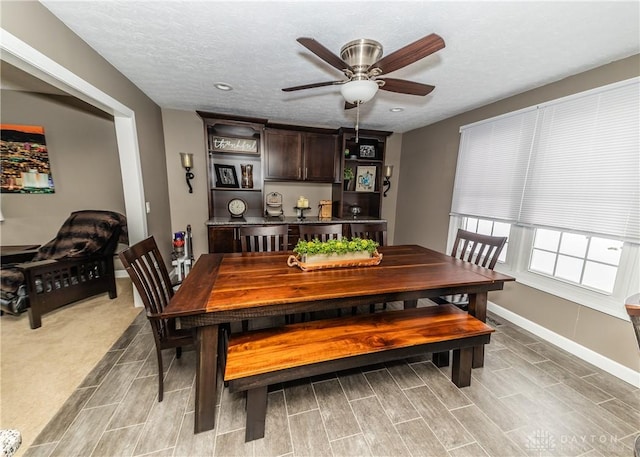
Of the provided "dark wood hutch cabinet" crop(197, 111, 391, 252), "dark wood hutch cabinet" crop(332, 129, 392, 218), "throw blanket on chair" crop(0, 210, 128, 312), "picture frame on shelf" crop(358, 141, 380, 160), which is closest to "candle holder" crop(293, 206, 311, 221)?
"dark wood hutch cabinet" crop(197, 111, 391, 252)

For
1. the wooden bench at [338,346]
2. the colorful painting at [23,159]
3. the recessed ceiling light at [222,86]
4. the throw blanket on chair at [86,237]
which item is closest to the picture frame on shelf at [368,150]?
the recessed ceiling light at [222,86]

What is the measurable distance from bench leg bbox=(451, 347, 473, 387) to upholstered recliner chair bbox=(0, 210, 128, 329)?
376 cm

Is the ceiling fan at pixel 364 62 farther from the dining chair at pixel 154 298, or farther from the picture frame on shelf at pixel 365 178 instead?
the picture frame on shelf at pixel 365 178

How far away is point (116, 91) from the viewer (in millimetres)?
2203

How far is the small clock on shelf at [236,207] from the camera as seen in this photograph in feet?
12.2

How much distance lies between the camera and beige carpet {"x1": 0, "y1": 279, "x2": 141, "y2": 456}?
151cm

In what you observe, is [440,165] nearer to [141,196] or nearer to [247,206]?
[247,206]

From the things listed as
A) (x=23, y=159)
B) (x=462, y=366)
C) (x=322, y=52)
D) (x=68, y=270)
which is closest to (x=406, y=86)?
(x=322, y=52)

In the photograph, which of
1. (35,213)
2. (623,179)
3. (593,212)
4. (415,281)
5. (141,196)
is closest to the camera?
(415,281)

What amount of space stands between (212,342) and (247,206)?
2.88 m

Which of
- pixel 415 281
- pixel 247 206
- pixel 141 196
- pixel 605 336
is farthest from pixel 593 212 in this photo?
pixel 141 196

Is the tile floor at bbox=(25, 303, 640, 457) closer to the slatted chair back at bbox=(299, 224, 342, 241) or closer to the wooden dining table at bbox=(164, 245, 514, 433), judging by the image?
the wooden dining table at bbox=(164, 245, 514, 433)

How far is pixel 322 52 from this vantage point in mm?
1406

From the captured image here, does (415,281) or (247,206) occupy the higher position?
(247,206)
